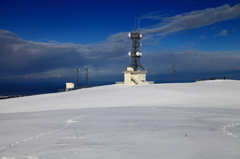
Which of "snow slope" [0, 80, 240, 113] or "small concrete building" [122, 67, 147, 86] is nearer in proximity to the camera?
"snow slope" [0, 80, 240, 113]

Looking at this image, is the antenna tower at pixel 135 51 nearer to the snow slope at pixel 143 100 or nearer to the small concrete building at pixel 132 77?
the small concrete building at pixel 132 77

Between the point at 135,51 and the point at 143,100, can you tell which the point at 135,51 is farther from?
the point at 143,100

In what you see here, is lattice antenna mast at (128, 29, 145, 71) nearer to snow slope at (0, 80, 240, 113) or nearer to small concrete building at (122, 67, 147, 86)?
small concrete building at (122, 67, 147, 86)

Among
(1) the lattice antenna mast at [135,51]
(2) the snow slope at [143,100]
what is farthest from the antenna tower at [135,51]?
(2) the snow slope at [143,100]

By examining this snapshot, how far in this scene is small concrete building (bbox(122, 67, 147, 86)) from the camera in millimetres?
57312

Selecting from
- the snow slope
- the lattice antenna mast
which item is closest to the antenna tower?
the lattice antenna mast

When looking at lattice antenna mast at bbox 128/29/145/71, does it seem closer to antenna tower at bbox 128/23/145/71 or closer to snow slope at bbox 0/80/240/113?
antenna tower at bbox 128/23/145/71

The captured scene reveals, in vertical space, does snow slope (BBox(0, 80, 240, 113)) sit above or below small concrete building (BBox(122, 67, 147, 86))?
below

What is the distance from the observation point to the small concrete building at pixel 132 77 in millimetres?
57312

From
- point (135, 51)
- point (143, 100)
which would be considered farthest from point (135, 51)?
point (143, 100)

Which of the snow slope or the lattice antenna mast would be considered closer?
the snow slope

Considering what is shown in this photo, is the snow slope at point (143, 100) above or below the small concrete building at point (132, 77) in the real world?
below

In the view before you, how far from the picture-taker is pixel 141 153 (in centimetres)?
738

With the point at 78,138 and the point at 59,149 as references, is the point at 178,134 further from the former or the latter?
the point at 59,149
